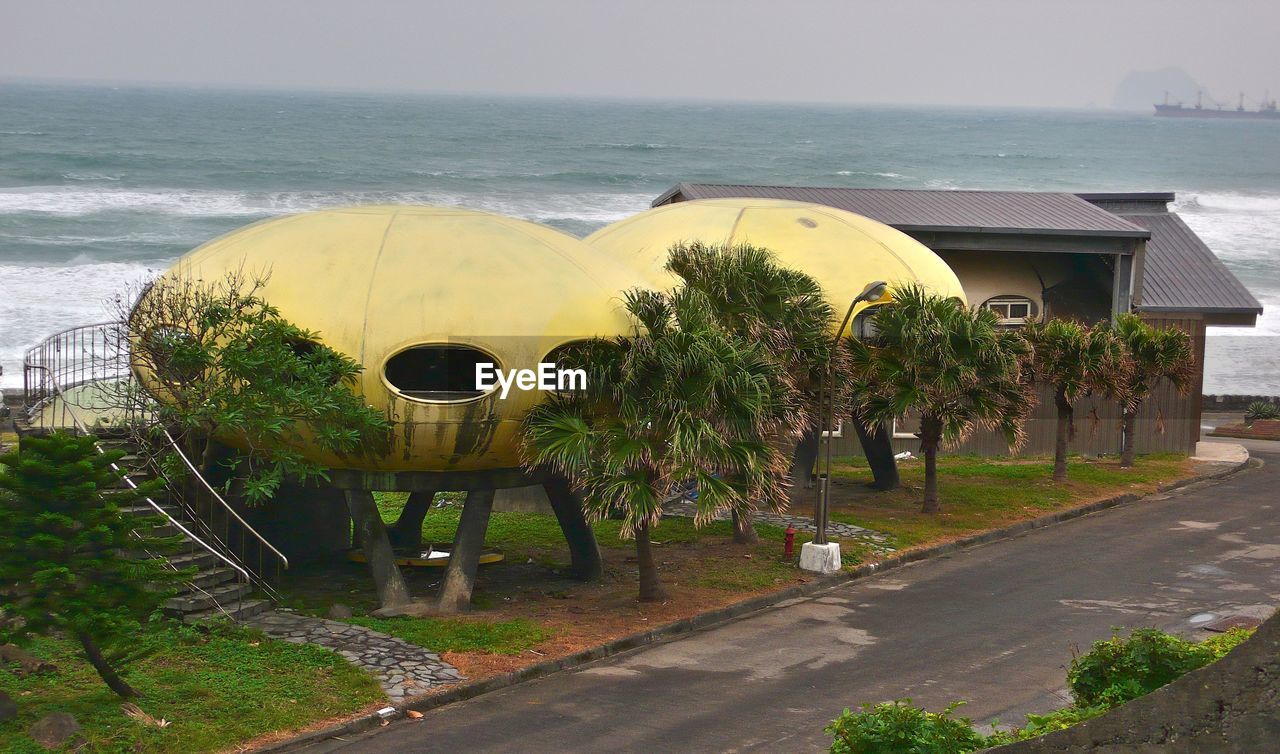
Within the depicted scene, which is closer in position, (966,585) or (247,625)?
(247,625)

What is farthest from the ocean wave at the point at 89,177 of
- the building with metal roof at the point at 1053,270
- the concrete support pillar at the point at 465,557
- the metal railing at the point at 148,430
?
the concrete support pillar at the point at 465,557

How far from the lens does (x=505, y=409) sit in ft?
67.0

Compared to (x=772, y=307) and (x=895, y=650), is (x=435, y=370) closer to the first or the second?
(x=772, y=307)

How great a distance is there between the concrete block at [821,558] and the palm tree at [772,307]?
48.2 inches

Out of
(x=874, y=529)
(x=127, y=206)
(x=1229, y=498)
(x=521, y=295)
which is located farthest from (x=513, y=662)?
(x=127, y=206)

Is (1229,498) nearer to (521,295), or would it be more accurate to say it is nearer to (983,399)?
(983,399)

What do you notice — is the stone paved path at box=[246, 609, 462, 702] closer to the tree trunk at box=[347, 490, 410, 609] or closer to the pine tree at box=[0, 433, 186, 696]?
the tree trunk at box=[347, 490, 410, 609]

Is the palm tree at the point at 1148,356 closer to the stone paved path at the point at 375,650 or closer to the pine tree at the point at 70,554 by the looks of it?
the stone paved path at the point at 375,650

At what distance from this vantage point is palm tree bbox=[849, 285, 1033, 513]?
27234 millimetres

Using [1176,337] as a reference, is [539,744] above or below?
below

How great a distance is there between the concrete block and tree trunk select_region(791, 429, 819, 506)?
18.7 feet

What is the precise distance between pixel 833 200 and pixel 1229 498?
1271 centimetres

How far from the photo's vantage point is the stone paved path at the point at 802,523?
89.9 ft

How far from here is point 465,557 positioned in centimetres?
2173
